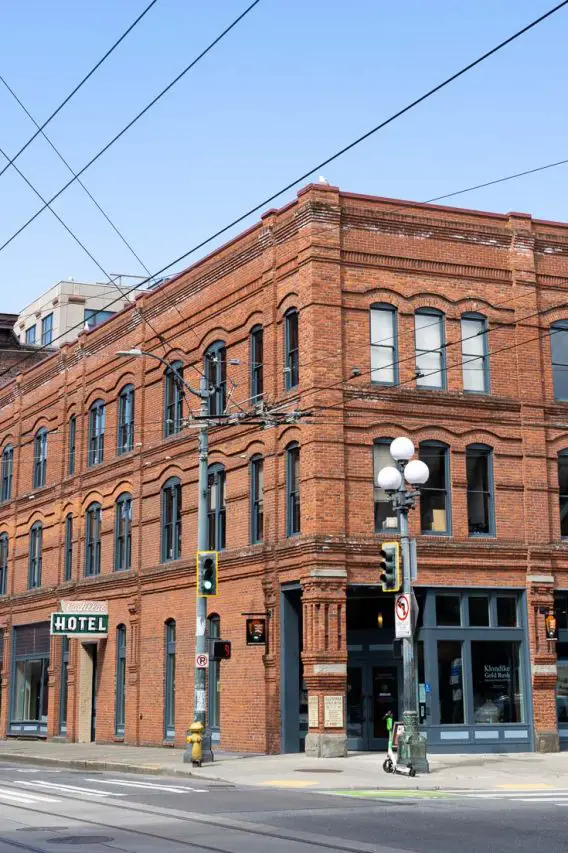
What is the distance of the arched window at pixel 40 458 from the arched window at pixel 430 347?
60.7 feet

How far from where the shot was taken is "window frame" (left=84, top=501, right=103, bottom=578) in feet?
126

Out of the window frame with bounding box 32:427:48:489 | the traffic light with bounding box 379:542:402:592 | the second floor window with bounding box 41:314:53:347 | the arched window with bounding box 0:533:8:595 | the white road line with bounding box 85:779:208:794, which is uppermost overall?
the second floor window with bounding box 41:314:53:347

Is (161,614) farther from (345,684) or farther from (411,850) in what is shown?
(411,850)

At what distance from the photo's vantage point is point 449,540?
93.0 feet

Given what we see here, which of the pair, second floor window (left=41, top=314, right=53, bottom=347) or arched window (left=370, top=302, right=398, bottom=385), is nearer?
arched window (left=370, top=302, right=398, bottom=385)

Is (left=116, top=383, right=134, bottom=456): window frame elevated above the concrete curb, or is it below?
above

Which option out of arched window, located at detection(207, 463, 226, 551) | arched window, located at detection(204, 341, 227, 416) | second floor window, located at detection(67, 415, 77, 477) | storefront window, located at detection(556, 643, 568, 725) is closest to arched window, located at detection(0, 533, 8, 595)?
second floor window, located at detection(67, 415, 77, 477)

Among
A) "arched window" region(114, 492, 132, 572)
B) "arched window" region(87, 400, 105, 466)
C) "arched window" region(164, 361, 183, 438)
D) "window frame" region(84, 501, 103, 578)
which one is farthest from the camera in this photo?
"arched window" region(87, 400, 105, 466)

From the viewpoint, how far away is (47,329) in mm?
73438

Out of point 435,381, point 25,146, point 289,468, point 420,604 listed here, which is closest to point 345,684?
point 420,604

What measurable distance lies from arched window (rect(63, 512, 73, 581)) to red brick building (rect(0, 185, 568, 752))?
24.7 feet

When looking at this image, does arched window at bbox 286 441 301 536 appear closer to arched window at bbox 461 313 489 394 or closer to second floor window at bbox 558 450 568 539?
arched window at bbox 461 313 489 394

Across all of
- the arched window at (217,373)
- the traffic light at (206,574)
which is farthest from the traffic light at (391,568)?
the arched window at (217,373)

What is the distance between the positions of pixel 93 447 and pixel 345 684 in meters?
15.8
